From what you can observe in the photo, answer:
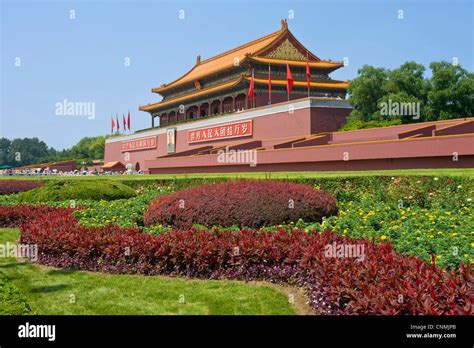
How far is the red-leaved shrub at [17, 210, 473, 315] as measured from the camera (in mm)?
3666

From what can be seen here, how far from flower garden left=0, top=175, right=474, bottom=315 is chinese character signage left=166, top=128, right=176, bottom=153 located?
26.2 metres

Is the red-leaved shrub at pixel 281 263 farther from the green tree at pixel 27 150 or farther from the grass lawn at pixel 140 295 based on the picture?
the green tree at pixel 27 150

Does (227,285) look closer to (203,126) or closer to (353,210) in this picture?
(353,210)

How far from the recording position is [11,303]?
12.8ft

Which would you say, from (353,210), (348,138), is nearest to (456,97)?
(348,138)

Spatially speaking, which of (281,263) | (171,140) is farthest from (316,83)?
(281,263)

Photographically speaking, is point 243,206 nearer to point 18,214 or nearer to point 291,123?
point 18,214

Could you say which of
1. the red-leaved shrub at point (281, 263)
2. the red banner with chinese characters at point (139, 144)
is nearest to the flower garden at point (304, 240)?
the red-leaved shrub at point (281, 263)

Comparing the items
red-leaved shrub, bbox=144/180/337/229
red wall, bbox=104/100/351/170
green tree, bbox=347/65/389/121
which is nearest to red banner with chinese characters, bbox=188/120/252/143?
red wall, bbox=104/100/351/170

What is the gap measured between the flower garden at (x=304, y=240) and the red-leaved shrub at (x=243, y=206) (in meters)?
0.02

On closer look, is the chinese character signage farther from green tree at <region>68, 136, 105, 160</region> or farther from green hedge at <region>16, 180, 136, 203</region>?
green tree at <region>68, 136, 105, 160</region>

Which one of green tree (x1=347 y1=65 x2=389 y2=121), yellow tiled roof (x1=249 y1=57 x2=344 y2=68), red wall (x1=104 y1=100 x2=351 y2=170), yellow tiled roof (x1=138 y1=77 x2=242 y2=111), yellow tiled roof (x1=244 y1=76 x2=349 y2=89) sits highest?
yellow tiled roof (x1=249 y1=57 x2=344 y2=68)

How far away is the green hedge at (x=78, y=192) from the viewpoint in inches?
483

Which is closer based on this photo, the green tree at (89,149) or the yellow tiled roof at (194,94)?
the yellow tiled roof at (194,94)
